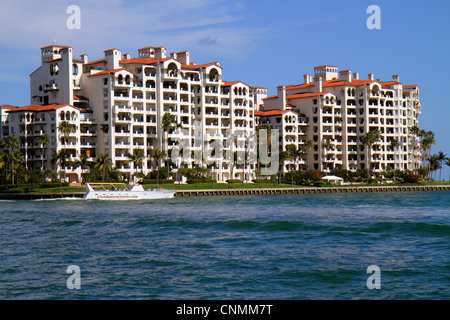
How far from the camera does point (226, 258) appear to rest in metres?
35.9

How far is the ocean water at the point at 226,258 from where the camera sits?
2692 centimetres

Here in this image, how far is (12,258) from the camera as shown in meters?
36.2

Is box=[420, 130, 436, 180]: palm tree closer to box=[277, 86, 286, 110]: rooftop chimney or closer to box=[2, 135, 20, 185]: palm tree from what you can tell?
box=[277, 86, 286, 110]: rooftop chimney

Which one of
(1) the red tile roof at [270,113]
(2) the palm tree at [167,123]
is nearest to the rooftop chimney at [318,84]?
(1) the red tile roof at [270,113]

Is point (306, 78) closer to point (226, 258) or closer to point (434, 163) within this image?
point (434, 163)

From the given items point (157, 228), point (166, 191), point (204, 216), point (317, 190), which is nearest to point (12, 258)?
point (157, 228)

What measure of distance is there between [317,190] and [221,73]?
132 feet

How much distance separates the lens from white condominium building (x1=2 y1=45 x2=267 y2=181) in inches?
5315

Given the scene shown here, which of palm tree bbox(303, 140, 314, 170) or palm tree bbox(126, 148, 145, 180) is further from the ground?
palm tree bbox(303, 140, 314, 170)

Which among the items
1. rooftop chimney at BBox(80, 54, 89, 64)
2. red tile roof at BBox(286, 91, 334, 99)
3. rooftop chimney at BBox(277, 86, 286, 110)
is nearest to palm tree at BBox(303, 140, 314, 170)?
rooftop chimney at BBox(277, 86, 286, 110)

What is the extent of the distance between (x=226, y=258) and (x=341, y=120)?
478ft

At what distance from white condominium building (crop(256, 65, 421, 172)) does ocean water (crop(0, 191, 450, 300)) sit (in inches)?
4354

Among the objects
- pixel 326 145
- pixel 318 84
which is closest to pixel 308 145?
pixel 326 145
